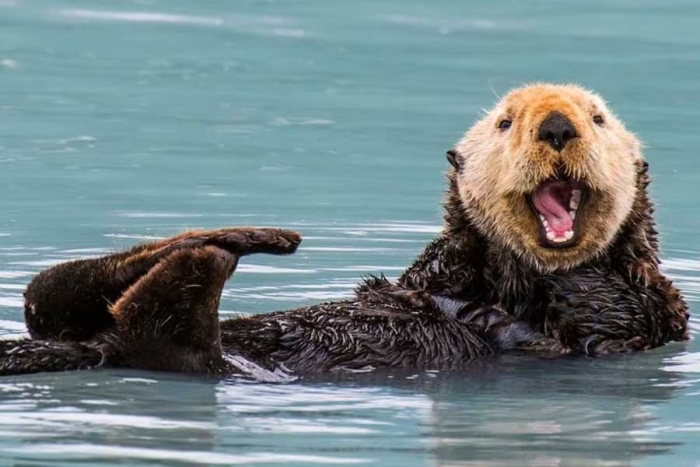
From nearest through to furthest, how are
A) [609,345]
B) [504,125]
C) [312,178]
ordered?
[609,345] < [504,125] < [312,178]

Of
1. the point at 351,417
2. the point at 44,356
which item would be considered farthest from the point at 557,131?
the point at 44,356

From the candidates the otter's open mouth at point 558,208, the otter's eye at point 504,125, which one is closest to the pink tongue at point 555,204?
the otter's open mouth at point 558,208

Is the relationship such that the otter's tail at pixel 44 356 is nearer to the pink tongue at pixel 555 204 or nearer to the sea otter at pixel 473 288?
the sea otter at pixel 473 288

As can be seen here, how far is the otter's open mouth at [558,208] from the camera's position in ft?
20.9

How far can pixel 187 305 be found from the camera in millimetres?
5766

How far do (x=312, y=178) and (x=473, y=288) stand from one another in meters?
3.50

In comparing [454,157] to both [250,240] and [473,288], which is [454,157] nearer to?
[473,288]

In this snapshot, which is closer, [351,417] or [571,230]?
[351,417]

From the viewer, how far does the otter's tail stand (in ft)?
18.8

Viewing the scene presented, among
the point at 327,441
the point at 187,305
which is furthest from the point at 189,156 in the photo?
the point at 327,441

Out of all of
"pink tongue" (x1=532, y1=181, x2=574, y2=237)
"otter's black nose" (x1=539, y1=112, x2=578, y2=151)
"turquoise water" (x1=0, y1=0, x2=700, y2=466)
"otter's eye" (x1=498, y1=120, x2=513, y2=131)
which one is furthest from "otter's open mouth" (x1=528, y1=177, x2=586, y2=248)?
"turquoise water" (x1=0, y1=0, x2=700, y2=466)

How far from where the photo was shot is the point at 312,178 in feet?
32.8

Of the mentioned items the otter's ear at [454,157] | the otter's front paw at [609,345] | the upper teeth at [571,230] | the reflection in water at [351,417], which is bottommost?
the reflection in water at [351,417]

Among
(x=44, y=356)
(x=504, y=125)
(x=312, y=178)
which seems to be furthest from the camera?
(x=312, y=178)
